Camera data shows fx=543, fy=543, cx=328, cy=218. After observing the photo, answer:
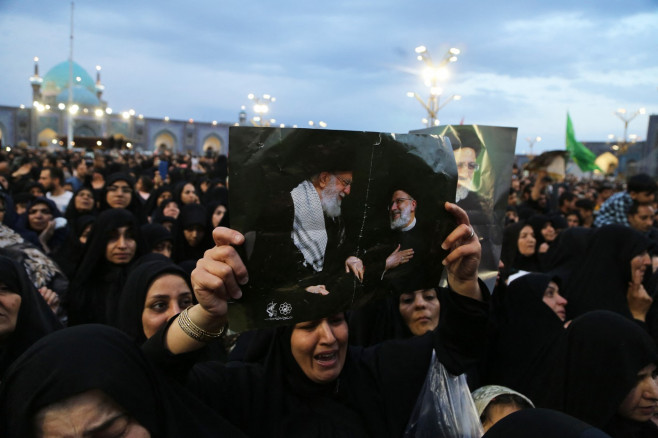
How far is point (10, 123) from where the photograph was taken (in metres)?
57.5

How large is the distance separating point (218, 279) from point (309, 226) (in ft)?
0.98

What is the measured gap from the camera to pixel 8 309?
2.35 m

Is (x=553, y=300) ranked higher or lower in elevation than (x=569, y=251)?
lower

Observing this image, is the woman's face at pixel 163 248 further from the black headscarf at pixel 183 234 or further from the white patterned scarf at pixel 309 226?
the white patterned scarf at pixel 309 226

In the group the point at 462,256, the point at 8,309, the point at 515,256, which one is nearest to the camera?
the point at 462,256

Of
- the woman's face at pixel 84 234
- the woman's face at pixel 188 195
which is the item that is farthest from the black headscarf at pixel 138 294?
the woman's face at pixel 188 195

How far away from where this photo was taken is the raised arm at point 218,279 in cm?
148

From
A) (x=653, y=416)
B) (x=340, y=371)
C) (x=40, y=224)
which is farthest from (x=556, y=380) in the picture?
(x=40, y=224)

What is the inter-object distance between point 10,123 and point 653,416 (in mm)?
66208

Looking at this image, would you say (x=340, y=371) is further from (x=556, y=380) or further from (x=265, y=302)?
(x=556, y=380)

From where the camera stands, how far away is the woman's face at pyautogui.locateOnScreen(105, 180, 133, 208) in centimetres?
629

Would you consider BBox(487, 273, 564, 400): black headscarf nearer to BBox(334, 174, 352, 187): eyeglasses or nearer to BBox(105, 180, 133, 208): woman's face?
BBox(334, 174, 352, 187): eyeglasses

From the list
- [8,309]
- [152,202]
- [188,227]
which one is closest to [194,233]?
[188,227]

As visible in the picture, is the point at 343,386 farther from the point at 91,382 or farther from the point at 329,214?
the point at 91,382
